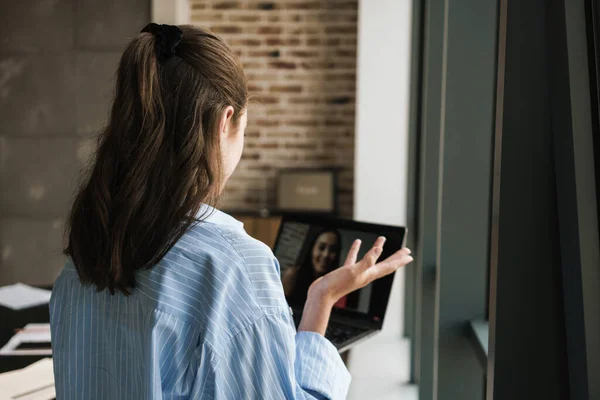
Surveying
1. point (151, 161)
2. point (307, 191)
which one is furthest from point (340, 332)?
point (307, 191)

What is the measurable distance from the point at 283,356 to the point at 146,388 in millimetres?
190

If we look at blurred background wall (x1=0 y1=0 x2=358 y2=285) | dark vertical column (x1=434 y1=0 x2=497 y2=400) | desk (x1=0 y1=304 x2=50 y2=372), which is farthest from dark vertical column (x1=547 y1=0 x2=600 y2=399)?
blurred background wall (x1=0 y1=0 x2=358 y2=285)

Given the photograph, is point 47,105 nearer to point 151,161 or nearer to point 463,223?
point 463,223

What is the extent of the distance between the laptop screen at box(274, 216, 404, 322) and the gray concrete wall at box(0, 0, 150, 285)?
202 centimetres

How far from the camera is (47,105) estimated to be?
3.34 metres

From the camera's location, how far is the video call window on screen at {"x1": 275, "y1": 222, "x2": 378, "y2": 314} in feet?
4.85

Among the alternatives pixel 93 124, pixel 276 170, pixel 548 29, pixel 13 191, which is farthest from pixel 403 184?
pixel 548 29

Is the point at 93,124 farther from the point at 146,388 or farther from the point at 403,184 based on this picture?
the point at 146,388

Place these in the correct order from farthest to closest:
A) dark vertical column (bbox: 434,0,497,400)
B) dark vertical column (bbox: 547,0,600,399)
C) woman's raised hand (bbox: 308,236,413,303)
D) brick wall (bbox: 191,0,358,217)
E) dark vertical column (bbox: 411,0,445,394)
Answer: brick wall (bbox: 191,0,358,217) < dark vertical column (bbox: 411,0,445,394) < dark vertical column (bbox: 434,0,497,400) < woman's raised hand (bbox: 308,236,413,303) < dark vertical column (bbox: 547,0,600,399)

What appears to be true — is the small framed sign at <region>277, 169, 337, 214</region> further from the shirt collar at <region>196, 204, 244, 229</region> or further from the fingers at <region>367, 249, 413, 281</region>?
the shirt collar at <region>196, 204, 244, 229</region>

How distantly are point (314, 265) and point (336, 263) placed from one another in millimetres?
55

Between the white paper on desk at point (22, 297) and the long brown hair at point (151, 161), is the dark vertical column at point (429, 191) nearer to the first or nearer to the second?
the white paper on desk at point (22, 297)

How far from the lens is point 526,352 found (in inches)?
34.4

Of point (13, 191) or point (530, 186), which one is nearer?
point (530, 186)
